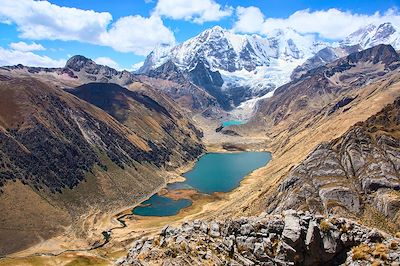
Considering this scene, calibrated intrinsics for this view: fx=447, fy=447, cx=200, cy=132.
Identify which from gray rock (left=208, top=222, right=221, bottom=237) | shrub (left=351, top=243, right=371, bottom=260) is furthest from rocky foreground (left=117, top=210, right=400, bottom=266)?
gray rock (left=208, top=222, right=221, bottom=237)

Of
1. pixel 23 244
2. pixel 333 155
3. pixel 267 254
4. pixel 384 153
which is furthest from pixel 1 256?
pixel 267 254

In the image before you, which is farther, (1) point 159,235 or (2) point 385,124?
(2) point 385,124

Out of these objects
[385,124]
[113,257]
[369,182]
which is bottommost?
[113,257]

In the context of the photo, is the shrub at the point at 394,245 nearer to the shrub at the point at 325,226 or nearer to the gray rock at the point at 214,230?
the shrub at the point at 325,226

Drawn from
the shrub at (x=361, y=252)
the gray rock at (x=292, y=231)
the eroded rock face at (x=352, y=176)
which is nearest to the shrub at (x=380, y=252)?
the shrub at (x=361, y=252)

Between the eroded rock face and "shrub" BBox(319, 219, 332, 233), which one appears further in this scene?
the eroded rock face

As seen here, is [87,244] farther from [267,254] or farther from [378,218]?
[267,254]

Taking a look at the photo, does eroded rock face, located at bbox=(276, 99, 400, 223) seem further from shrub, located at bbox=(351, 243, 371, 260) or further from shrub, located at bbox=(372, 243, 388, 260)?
shrub, located at bbox=(372, 243, 388, 260)
